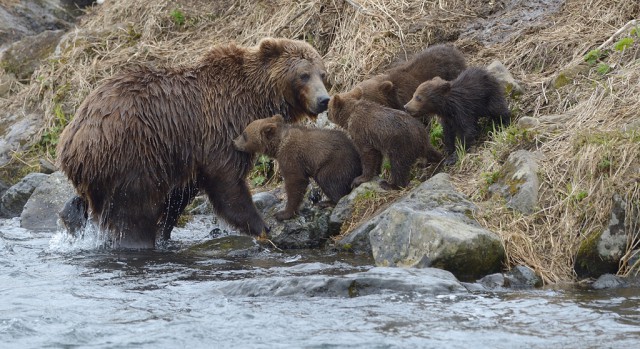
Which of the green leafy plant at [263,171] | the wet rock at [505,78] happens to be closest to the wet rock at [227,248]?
the green leafy plant at [263,171]

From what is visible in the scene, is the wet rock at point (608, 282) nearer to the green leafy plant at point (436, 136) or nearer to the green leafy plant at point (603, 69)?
the green leafy plant at point (603, 69)

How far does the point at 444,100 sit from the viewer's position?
29.1 ft

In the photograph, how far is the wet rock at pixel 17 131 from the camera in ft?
42.2

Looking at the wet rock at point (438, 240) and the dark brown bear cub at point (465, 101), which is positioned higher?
the dark brown bear cub at point (465, 101)

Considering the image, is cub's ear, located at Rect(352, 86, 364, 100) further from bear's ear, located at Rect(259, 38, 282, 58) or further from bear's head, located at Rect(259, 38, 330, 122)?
bear's ear, located at Rect(259, 38, 282, 58)

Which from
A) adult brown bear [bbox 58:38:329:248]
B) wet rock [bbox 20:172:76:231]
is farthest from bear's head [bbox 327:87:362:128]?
wet rock [bbox 20:172:76:231]

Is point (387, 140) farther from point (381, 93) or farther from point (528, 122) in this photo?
point (528, 122)

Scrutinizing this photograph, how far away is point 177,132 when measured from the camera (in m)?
8.84

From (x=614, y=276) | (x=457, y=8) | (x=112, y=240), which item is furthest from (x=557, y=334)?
(x=457, y=8)

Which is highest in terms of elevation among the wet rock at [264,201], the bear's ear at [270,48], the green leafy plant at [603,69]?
the bear's ear at [270,48]

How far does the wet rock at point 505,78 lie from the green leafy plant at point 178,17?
559cm

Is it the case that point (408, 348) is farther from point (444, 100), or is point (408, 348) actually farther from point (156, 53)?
point (156, 53)

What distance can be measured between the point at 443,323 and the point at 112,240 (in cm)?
404

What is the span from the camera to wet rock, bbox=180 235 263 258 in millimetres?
8617
